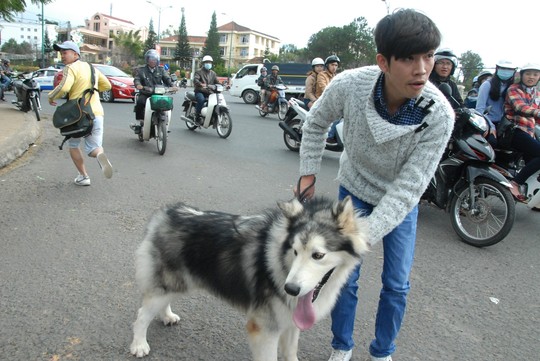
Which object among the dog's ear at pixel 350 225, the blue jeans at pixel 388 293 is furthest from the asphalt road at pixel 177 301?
the dog's ear at pixel 350 225

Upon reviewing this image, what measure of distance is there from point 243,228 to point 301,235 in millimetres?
604

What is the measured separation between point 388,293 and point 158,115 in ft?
23.5

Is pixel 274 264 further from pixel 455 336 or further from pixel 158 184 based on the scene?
pixel 158 184

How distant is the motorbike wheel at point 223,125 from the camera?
35.8ft

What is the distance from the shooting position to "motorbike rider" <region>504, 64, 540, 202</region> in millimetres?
5633

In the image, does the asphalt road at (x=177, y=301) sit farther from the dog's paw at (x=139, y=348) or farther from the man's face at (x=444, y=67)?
the man's face at (x=444, y=67)

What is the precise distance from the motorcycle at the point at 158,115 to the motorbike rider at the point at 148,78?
0.09 meters

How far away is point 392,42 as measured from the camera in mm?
2004

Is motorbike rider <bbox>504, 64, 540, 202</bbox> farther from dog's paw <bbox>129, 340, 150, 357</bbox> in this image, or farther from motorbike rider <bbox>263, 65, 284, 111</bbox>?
motorbike rider <bbox>263, 65, 284, 111</bbox>

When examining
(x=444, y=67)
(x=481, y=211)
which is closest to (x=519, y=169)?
(x=481, y=211)

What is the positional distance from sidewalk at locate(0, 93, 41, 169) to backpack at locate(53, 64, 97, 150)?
179 centimetres

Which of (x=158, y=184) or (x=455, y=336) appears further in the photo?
(x=158, y=184)

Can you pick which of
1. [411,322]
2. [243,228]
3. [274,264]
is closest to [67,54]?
[243,228]

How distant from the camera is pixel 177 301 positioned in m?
3.32
